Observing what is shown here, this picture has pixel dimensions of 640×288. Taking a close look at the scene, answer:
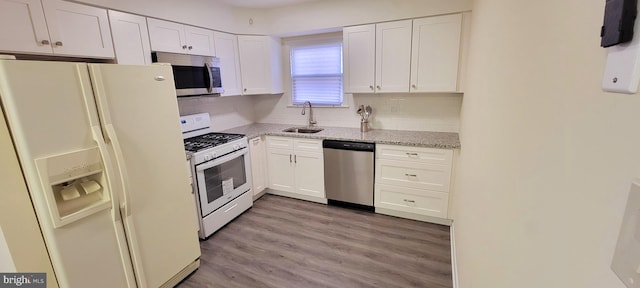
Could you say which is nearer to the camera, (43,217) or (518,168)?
(518,168)

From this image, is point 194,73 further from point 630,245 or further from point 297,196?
point 630,245

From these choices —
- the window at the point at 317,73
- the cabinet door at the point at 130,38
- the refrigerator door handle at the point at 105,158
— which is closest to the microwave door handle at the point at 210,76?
the cabinet door at the point at 130,38

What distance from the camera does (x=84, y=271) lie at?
62.3 inches

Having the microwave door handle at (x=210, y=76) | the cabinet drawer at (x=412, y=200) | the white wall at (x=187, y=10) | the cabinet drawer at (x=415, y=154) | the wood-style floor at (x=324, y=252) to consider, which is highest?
the white wall at (x=187, y=10)

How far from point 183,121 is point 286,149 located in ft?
4.07

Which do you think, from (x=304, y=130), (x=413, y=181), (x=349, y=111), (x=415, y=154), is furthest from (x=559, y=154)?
(x=304, y=130)

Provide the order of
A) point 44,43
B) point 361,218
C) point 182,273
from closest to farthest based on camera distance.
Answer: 1. point 44,43
2. point 182,273
3. point 361,218

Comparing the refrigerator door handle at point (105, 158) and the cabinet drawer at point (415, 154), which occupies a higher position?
the refrigerator door handle at point (105, 158)

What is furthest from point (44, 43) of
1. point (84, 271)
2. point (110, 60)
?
point (84, 271)

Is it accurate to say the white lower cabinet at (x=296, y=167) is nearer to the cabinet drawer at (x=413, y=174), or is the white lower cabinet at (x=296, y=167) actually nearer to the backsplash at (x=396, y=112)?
the backsplash at (x=396, y=112)

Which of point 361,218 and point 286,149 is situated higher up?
point 286,149

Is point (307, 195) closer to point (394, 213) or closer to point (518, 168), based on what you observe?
point (394, 213)

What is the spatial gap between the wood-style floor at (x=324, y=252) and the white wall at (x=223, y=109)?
53.9 inches

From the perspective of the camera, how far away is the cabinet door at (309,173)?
11.0ft
